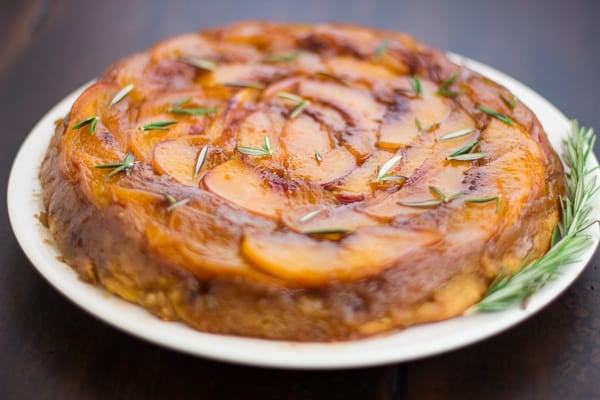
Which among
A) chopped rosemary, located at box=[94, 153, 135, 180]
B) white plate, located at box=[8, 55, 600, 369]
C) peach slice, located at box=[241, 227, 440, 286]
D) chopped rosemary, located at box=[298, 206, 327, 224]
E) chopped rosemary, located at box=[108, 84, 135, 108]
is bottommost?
white plate, located at box=[8, 55, 600, 369]

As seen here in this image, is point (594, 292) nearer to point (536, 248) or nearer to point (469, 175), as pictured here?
point (536, 248)

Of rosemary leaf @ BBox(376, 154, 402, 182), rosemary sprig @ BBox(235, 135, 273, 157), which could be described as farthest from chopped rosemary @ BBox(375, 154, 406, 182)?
rosemary sprig @ BBox(235, 135, 273, 157)

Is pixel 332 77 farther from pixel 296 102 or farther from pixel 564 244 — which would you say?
pixel 564 244

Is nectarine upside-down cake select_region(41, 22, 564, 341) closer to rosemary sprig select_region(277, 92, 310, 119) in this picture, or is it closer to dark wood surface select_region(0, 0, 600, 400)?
rosemary sprig select_region(277, 92, 310, 119)

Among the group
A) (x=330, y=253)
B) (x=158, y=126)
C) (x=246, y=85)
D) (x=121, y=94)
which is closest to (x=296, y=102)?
(x=246, y=85)

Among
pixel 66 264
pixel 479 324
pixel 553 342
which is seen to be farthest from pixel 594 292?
pixel 66 264

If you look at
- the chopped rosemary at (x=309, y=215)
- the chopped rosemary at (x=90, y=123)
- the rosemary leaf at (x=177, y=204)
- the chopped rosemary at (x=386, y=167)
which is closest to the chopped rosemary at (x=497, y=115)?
the chopped rosemary at (x=386, y=167)

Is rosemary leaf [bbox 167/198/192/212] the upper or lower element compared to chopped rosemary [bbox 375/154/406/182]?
upper
